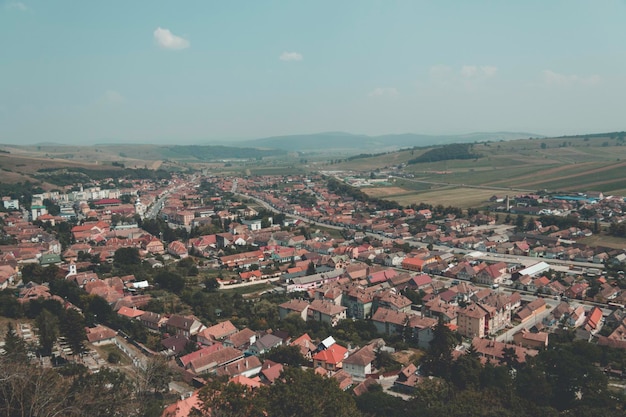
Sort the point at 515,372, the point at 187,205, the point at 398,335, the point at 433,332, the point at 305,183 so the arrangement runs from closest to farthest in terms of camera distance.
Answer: the point at 515,372
the point at 433,332
the point at 398,335
the point at 187,205
the point at 305,183

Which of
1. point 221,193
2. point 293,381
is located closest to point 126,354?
point 293,381

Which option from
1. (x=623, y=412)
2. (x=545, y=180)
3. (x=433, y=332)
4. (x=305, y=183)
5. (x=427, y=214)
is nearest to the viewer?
(x=623, y=412)

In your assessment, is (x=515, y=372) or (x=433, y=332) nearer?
(x=515, y=372)

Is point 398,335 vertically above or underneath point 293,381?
underneath

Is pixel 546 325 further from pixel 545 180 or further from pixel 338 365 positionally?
pixel 545 180

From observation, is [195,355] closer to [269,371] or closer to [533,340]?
[269,371]

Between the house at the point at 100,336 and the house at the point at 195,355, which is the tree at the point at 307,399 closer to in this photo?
the house at the point at 195,355
